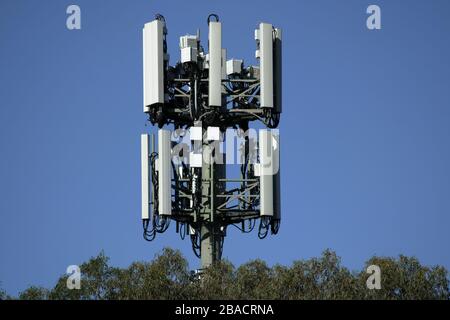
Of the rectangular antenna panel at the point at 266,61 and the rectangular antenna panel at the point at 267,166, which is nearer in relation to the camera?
the rectangular antenna panel at the point at 267,166

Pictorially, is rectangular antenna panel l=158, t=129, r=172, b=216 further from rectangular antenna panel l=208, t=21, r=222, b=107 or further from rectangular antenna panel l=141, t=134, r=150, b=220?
rectangular antenna panel l=208, t=21, r=222, b=107

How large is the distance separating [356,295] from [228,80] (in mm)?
12511

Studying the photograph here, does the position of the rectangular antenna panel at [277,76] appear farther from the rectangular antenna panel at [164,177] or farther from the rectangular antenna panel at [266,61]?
the rectangular antenna panel at [164,177]

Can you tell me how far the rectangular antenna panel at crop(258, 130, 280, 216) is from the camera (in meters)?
97.1

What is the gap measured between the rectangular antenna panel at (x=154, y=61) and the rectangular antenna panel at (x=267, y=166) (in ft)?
17.7

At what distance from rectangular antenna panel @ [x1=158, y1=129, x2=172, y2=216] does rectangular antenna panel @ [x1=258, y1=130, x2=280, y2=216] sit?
178 inches

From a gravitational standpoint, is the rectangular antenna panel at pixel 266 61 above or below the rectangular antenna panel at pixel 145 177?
above

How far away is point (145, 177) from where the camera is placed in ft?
324

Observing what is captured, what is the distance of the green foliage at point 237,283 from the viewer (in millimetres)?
95125

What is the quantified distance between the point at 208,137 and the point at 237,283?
24.5 ft

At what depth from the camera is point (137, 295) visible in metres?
94.7
